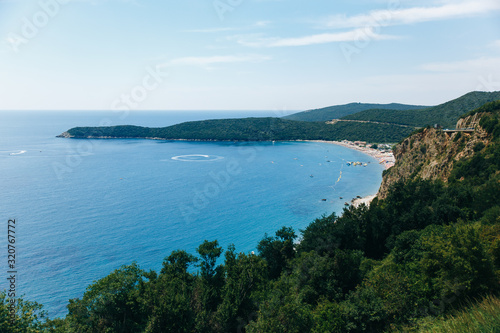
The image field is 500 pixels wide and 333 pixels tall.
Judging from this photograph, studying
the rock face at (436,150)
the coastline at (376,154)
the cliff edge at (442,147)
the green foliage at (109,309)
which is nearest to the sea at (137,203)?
the coastline at (376,154)

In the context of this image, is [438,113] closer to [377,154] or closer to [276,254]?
[377,154]

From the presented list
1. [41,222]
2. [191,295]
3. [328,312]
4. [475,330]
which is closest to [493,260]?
[328,312]

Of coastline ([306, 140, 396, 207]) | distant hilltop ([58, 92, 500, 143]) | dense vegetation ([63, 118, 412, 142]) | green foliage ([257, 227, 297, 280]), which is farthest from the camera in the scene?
dense vegetation ([63, 118, 412, 142])

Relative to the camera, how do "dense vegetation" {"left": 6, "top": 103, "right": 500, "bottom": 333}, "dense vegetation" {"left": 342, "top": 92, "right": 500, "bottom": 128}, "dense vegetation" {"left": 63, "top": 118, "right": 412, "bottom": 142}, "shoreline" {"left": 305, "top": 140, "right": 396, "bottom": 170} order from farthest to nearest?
"dense vegetation" {"left": 63, "top": 118, "right": 412, "bottom": 142} → "dense vegetation" {"left": 342, "top": 92, "right": 500, "bottom": 128} → "shoreline" {"left": 305, "top": 140, "right": 396, "bottom": 170} → "dense vegetation" {"left": 6, "top": 103, "right": 500, "bottom": 333}

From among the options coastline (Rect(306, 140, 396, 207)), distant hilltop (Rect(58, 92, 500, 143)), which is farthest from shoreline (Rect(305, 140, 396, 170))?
distant hilltop (Rect(58, 92, 500, 143))

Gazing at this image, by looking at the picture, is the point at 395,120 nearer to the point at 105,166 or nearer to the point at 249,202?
the point at 249,202

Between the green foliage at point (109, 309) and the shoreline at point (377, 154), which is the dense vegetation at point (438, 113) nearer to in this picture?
the shoreline at point (377, 154)

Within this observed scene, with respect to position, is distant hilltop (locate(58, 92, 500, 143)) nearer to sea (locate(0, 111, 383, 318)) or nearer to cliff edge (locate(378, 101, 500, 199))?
sea (locate(0, 111, 383, 318))
